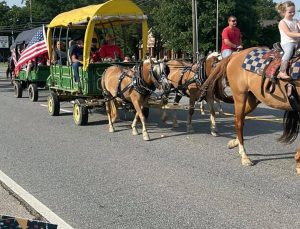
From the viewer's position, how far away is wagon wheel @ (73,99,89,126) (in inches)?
478

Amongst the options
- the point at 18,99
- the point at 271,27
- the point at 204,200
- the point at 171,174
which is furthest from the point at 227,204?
the point at 271,27

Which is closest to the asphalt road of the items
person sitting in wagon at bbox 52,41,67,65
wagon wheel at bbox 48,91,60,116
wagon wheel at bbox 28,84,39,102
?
wagon wheel at bbox 48,91,60,116

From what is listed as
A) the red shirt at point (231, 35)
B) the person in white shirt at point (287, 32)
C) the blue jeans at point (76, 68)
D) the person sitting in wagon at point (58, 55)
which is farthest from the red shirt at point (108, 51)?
the person in white shirt at point (287, 32)

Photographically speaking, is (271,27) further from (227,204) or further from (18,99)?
(227,204)

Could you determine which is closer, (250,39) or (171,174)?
(171,174)

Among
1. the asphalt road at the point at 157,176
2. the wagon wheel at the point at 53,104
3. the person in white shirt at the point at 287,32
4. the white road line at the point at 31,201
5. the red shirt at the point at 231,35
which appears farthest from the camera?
the wagon wheel at the point at 53,104

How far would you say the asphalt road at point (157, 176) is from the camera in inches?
214

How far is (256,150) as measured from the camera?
Answer: 8727 mm

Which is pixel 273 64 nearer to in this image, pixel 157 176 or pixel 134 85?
pixel 157 176

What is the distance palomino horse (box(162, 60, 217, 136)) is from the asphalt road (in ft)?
1.50

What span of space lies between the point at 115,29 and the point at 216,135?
5776mm

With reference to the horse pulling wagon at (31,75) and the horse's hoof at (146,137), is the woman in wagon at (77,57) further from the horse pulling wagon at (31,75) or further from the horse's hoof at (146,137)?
the horse pulling wagon at (31,75)

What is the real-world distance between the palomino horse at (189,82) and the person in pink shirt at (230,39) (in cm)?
77

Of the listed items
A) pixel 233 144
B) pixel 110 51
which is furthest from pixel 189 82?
pixel 110 51
